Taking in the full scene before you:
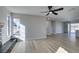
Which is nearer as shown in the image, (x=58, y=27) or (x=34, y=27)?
(x=58, y=27)

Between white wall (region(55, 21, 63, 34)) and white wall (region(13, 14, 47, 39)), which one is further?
white wall (region(13, 14, 47, 39))

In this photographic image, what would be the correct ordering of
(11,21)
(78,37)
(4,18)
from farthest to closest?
(78,37)
(4,18)
(11,21)

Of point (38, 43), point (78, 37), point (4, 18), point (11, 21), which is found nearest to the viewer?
point (11, 21)

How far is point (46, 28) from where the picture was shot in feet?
15.9

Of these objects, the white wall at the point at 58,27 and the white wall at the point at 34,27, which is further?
the white wall at the point at 34,27

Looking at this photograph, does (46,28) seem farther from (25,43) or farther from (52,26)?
(25,43)

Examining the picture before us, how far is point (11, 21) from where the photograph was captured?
4074mm

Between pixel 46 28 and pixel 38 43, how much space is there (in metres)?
1.12

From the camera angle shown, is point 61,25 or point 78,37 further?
point 78,37
